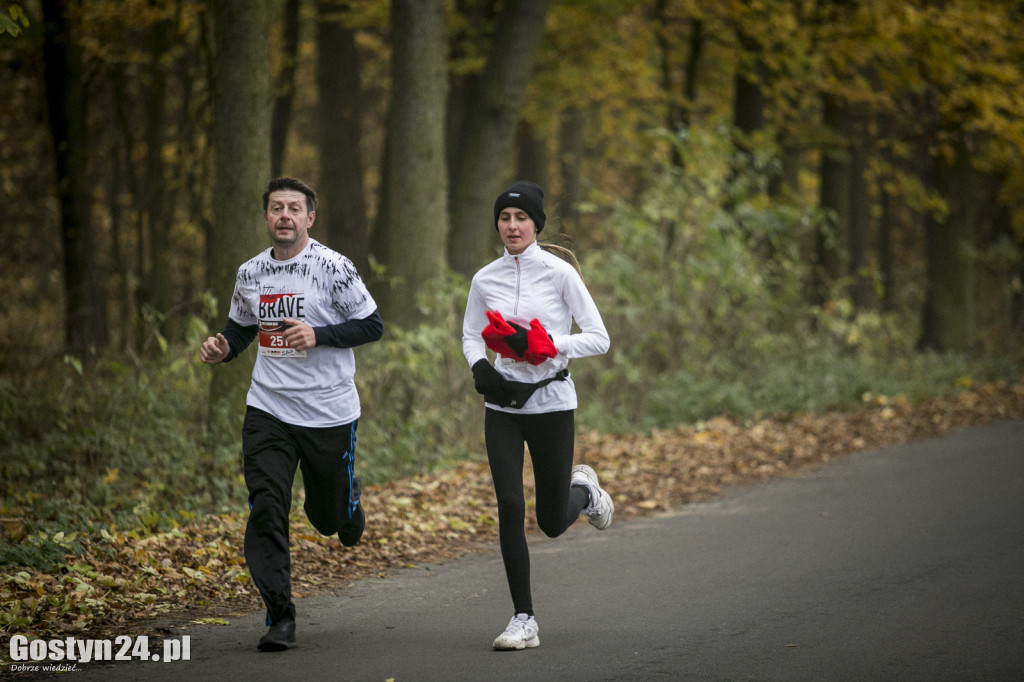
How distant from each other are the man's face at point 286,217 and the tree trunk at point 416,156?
6.40 meters

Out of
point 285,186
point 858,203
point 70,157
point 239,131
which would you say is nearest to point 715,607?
point 285,186

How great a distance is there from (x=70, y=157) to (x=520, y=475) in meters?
11.0

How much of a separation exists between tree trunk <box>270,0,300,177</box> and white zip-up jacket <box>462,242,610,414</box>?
14.0m

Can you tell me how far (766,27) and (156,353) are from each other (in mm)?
11562

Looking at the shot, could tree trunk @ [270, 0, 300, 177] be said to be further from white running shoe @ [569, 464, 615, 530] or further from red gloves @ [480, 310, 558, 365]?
red gloves @ [480, 310, 558, 365]

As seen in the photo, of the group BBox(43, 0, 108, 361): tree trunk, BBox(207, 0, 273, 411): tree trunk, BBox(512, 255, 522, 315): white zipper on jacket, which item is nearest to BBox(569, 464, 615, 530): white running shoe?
BBox(512, 255, 522, 315): white zipper on jacket

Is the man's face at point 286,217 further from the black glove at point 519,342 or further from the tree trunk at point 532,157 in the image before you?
the tree trunk at point 532,157

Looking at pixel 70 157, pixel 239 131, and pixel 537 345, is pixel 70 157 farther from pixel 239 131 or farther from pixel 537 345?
pixel 537 345

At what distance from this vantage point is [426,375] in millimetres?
10719

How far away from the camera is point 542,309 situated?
18.3 feet

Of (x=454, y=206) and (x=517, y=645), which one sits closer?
(x=517, y=645)

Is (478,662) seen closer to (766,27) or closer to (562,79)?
(766,27)

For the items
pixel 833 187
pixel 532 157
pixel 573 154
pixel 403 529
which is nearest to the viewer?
pixel 403 529

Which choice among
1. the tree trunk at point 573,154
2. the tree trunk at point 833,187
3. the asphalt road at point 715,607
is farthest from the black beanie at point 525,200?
the tree trunk at point 573,154
